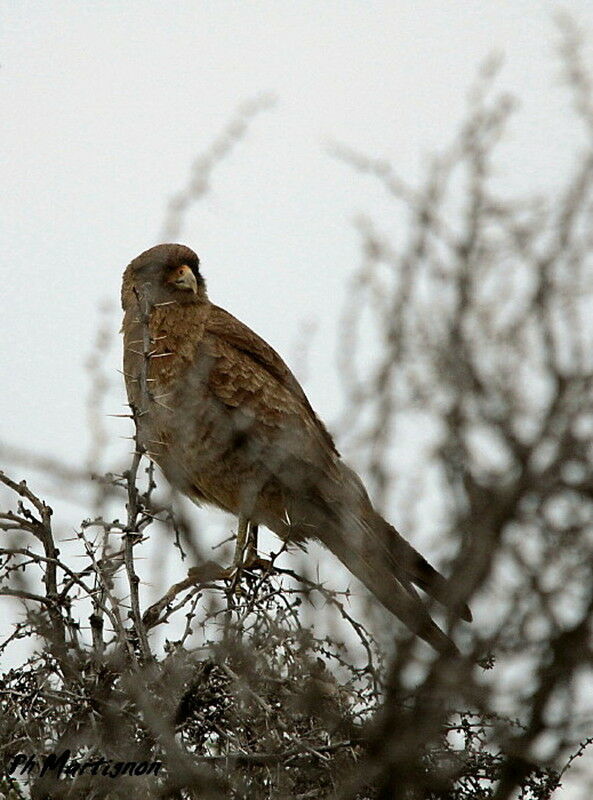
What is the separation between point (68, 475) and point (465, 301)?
1658mm

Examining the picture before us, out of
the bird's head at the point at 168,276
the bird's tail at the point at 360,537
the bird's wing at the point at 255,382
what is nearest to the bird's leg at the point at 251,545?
the bird's tail at the point at 360,537

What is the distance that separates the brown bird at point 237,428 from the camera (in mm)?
5961

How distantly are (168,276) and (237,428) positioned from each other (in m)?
1.15

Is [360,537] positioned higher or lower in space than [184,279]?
lower

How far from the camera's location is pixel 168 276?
7043mm

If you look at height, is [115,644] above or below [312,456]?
below

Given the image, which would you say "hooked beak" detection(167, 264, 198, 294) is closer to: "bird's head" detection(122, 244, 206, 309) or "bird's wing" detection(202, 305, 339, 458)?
"bird's head" detection(122, 244, 206, 309)

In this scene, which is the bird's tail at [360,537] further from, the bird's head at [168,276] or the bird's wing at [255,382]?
the bird's head at [168,276]

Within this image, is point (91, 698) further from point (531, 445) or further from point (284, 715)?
point (531, 445)

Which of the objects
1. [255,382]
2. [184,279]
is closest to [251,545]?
[255,382]

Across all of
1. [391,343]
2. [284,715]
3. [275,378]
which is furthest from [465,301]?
[275,378]

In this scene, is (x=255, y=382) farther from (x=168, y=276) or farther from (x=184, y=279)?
(x=168, y=276)

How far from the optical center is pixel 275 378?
6.75 metres

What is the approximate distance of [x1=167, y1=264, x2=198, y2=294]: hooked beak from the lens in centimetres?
691
